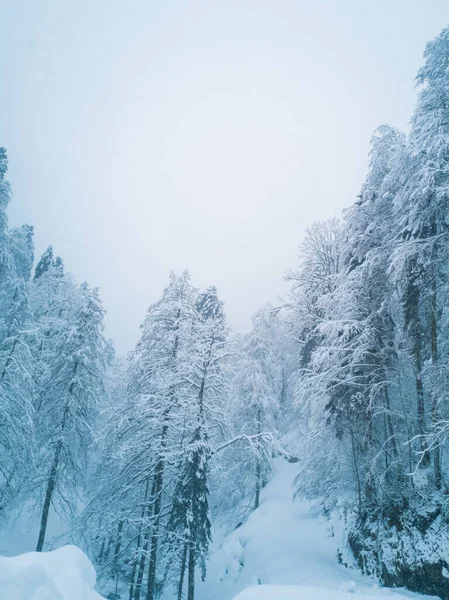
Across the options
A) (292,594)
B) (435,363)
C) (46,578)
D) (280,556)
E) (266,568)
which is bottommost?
Result: (266,568)

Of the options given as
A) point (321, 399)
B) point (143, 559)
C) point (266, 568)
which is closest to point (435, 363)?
point (321, 399)

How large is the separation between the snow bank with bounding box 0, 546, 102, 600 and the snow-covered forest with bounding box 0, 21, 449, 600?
523 cm

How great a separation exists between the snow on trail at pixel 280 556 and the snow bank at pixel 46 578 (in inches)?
199

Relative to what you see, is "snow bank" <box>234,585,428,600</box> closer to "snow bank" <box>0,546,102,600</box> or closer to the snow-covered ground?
the snow-covered ground

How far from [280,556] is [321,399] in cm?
691

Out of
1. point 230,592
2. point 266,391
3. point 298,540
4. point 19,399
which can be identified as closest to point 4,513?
point 19,399

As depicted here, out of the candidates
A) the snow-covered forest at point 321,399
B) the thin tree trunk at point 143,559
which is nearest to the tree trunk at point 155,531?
the snow-covered forest at point 321,399

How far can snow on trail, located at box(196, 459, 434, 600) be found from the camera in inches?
404

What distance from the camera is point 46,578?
407cm

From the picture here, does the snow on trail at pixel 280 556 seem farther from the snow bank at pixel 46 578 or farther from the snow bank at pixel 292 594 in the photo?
the snow bank at pixel 46 578

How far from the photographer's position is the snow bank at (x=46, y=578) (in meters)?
3.76

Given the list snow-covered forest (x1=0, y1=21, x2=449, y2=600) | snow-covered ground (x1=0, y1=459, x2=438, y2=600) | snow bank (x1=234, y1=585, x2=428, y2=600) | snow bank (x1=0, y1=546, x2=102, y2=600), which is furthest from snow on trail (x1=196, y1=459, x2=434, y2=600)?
snow bank (x1=0, y1=546, x2=102, y2=600)

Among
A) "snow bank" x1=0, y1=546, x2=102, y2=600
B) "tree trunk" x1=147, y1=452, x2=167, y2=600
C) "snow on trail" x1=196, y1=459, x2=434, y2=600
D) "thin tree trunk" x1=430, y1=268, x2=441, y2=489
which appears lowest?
"snow on trail" x1=196, y1=459, x2=434, y2=600

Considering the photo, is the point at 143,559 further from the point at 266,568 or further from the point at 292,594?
the point at 292,594
